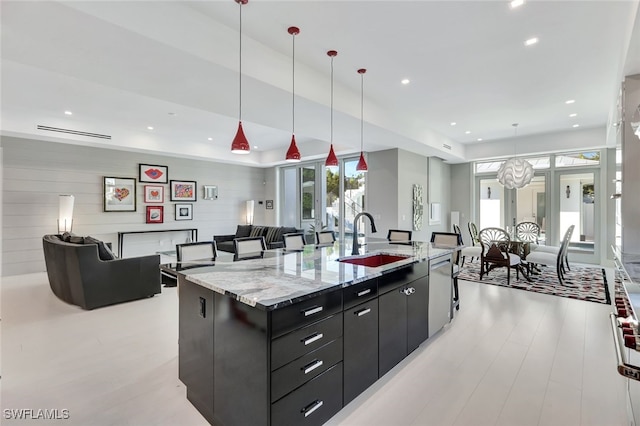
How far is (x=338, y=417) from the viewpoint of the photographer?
1999 millimetres

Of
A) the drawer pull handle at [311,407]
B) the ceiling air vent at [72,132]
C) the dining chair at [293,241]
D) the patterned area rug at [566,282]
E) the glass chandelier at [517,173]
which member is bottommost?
the patterned area rug at [566,282]

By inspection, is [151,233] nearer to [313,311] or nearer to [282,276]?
[282,276]

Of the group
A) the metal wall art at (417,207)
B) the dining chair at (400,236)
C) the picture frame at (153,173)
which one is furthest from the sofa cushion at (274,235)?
the dining chair at (400,236)

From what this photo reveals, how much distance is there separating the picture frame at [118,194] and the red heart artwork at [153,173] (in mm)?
351

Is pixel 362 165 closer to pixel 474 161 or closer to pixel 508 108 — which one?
pixel 508 108

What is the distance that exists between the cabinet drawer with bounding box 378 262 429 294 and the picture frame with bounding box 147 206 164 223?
701cm

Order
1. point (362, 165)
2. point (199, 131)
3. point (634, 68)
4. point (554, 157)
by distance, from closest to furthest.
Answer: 1. point (634, 68)
2. point (362, 165)
3. point (199, 131)
4. point (554, 157)

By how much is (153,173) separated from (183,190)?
2.75 feet

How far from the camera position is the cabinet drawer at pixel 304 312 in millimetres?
1556

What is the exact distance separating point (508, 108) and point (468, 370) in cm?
461

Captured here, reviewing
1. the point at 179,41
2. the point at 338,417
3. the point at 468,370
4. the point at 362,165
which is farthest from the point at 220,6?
the point at 468,370

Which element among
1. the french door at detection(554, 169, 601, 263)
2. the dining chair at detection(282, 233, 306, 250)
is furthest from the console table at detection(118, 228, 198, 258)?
the french door at detection(554, 169, 601, 263)

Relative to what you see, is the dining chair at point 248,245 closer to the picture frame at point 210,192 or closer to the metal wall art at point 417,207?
the metal wall art at point 417,207

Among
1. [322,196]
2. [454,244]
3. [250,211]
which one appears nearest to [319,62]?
[454,244]
